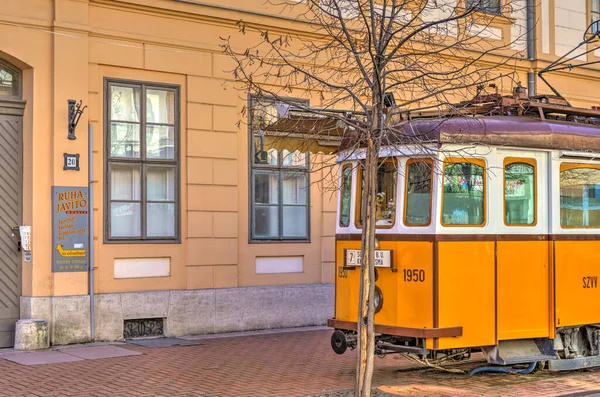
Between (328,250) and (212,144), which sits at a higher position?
(212,144)

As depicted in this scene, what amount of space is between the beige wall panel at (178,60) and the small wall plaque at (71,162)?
1.88m

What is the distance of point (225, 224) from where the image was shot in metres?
14.0

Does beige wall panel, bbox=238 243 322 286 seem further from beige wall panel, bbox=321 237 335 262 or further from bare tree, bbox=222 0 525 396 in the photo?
bare tree, bbox=222 0 525 396

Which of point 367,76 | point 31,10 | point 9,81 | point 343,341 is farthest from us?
point 9,81

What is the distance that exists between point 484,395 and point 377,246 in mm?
1973

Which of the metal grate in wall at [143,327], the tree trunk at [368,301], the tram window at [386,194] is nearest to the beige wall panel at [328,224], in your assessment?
the metal grate in wall at [143,327]

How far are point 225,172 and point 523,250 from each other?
5.50 meters

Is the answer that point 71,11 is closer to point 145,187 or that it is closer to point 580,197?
point 145,187

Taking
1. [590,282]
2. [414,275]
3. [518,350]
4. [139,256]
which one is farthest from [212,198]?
[590,282]

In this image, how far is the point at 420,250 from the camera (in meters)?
9.62

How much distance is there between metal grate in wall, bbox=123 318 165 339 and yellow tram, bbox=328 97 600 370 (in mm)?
3819

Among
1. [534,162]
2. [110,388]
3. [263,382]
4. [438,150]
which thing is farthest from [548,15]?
[110,388]

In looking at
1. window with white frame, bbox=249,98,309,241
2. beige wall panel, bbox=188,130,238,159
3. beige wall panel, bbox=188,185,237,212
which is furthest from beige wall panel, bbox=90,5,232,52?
beige wall panel, bbox=188,185,237,212

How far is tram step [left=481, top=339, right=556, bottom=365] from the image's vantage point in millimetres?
10039
